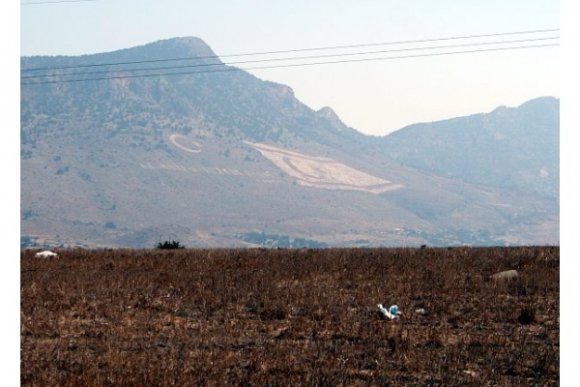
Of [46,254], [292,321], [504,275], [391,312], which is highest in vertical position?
[46,254]

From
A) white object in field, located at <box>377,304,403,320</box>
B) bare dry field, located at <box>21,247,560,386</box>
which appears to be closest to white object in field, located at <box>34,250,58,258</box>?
bare dry field, located at <box>21,247,560,386</box>

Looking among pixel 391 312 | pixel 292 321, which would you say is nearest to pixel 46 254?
pixel 292 321

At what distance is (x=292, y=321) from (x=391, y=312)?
236 cm

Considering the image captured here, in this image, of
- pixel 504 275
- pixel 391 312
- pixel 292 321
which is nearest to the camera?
pixel 292 321

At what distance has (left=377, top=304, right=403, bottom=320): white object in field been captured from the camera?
19.4 metres

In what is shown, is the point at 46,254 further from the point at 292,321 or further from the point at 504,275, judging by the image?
the point at 292,321

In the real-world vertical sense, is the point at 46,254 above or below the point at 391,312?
above

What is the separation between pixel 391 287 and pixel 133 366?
37.4ft

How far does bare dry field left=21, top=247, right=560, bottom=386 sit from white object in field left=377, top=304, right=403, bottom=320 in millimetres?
192

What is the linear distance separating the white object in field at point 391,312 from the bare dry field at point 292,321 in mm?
192

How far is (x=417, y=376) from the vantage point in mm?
13719

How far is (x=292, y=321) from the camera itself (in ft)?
62.3

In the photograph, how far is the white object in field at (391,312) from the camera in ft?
63.8
